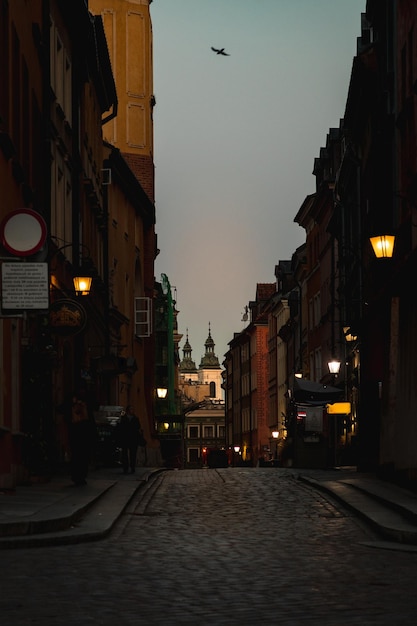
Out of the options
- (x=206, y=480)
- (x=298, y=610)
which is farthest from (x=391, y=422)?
(x=298, y=610)

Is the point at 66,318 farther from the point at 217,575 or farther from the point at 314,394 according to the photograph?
the point at 314,394

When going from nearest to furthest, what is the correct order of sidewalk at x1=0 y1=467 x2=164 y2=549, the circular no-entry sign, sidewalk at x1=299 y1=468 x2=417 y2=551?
sidewalk at x1=0 y1=467 x2=164 y2=549
sidewalk at x1=299 y1=468 x2=417 y2=551
the circular no-entry sign

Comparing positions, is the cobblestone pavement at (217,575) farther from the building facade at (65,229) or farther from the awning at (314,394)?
the awning at (314,394)

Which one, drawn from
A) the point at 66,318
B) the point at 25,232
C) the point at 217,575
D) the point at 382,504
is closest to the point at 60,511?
the point at 25,232

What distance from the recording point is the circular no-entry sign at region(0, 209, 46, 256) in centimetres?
1794

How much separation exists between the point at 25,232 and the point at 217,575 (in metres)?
7.20

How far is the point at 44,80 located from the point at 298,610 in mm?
20393

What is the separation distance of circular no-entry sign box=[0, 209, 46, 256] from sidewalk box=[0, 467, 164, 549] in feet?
10.4

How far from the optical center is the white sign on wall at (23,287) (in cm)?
1827

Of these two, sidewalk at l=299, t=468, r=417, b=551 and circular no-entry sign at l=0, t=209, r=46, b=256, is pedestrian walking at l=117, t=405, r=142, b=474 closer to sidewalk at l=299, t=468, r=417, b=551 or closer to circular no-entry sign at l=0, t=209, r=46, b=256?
sidewalk at l=299, t=468, r=417, b=551

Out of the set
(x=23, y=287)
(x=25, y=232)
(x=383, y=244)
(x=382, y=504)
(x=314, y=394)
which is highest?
(x=383, y=244)

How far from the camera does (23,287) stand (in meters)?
18.4

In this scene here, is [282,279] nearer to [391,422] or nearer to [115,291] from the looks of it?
[115,291]

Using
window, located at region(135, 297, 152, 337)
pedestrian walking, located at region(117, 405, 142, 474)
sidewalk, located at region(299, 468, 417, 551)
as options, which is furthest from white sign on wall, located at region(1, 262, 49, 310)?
window, located at region(135, 297, 152, 337)
